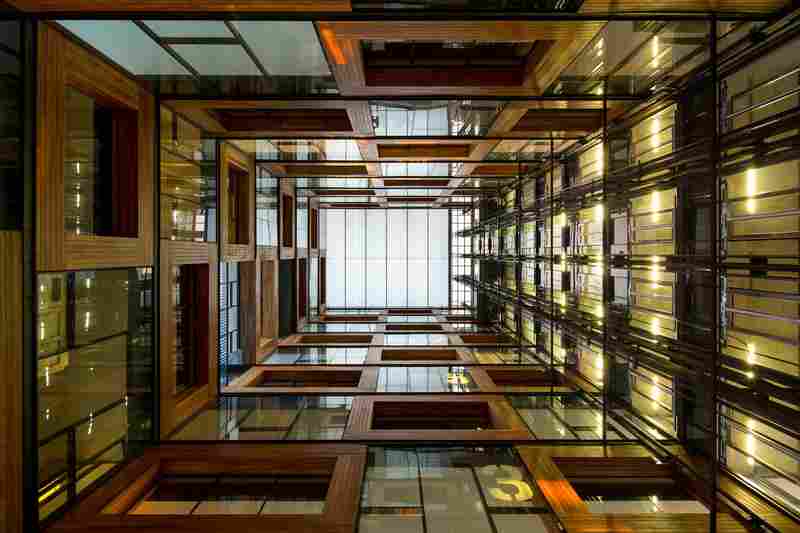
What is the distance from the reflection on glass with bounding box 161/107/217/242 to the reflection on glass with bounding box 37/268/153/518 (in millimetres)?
1246

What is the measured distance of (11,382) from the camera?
577cm

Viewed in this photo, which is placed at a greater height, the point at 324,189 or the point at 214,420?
the point at 324,189

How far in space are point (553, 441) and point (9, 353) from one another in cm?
694

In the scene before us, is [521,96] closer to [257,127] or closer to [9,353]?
[257,127]

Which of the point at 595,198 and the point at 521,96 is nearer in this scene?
the point at 521,96

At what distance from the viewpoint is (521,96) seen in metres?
8.43

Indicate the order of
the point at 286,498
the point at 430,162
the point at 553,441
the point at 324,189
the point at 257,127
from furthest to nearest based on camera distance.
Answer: the point at 324,189 → the point at 430,162 → the point at 257,127 → the point at 553,441 → the point at 286,498

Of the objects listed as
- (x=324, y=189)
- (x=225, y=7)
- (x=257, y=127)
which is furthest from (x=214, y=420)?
(x=324, y=189)

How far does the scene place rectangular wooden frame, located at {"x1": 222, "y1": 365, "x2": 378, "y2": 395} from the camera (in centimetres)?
1177

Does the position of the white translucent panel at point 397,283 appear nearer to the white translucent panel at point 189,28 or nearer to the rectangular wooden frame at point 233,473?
the rectangular wooden frame at point 233,473

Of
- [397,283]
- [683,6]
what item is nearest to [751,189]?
[683,6]

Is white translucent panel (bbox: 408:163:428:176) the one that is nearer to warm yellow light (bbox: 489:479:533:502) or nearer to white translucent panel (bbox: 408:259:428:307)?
warm yellow light (bbox: 489:479:533:502)

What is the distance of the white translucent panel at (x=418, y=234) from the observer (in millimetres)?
33250

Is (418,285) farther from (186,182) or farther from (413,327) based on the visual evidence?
(186,182)
